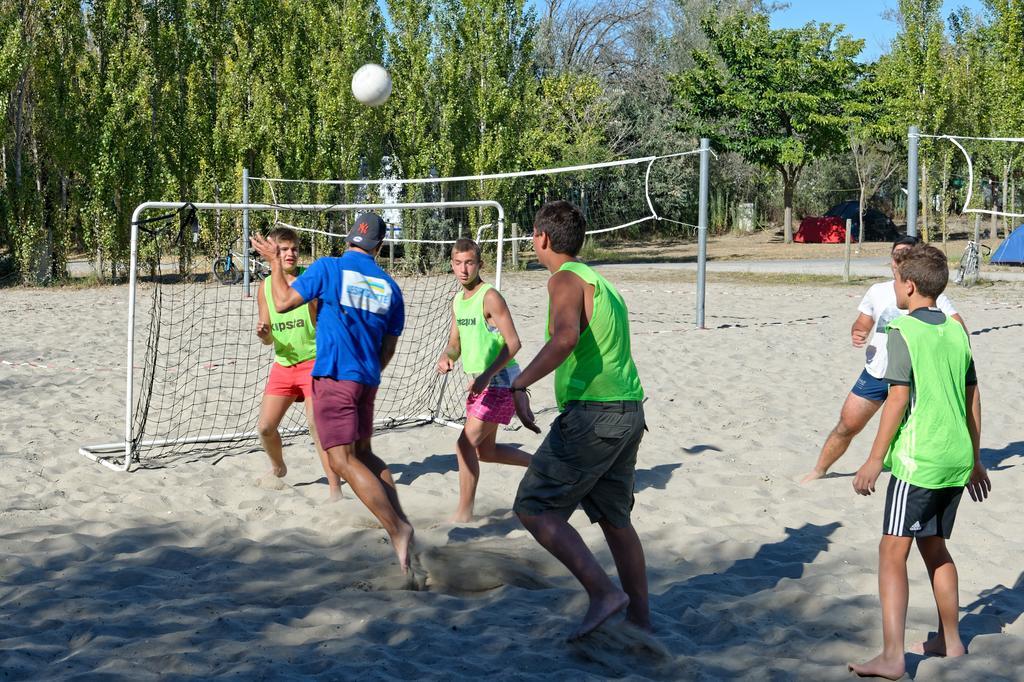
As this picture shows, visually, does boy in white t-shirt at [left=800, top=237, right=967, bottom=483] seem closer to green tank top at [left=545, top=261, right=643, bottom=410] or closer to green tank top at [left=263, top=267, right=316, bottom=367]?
green tank top at [left=545, top=261, right=643, bottom=410]

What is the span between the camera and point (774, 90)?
108 ft

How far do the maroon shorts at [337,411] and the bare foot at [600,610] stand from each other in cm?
136

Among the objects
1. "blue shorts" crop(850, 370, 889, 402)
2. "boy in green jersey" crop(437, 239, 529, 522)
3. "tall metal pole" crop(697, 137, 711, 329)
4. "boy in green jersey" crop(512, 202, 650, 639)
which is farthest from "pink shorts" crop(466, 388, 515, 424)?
"tall metal pole" crop(697, 137, 711, 329)

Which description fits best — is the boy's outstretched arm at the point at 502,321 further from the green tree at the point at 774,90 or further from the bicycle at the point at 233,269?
the green tree at the point at 774,90

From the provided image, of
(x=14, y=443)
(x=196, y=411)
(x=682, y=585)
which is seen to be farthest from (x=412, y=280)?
(x=682, y=585)

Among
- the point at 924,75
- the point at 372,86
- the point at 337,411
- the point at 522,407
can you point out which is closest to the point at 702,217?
the point at 372,86

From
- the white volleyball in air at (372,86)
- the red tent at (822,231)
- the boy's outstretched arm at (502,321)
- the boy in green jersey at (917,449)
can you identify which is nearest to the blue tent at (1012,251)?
the red tent at (822,231)

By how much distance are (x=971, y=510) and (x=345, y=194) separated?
50.6 feet

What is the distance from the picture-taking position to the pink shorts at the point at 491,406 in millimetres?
5219

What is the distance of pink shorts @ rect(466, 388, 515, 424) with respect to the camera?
5.22 m

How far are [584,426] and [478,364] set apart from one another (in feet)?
6.14

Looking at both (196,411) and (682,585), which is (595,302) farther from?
(196,411)

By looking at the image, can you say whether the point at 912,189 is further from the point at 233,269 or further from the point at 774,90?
the point at 774,90

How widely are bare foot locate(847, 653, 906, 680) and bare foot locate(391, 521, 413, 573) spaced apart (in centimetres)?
175
